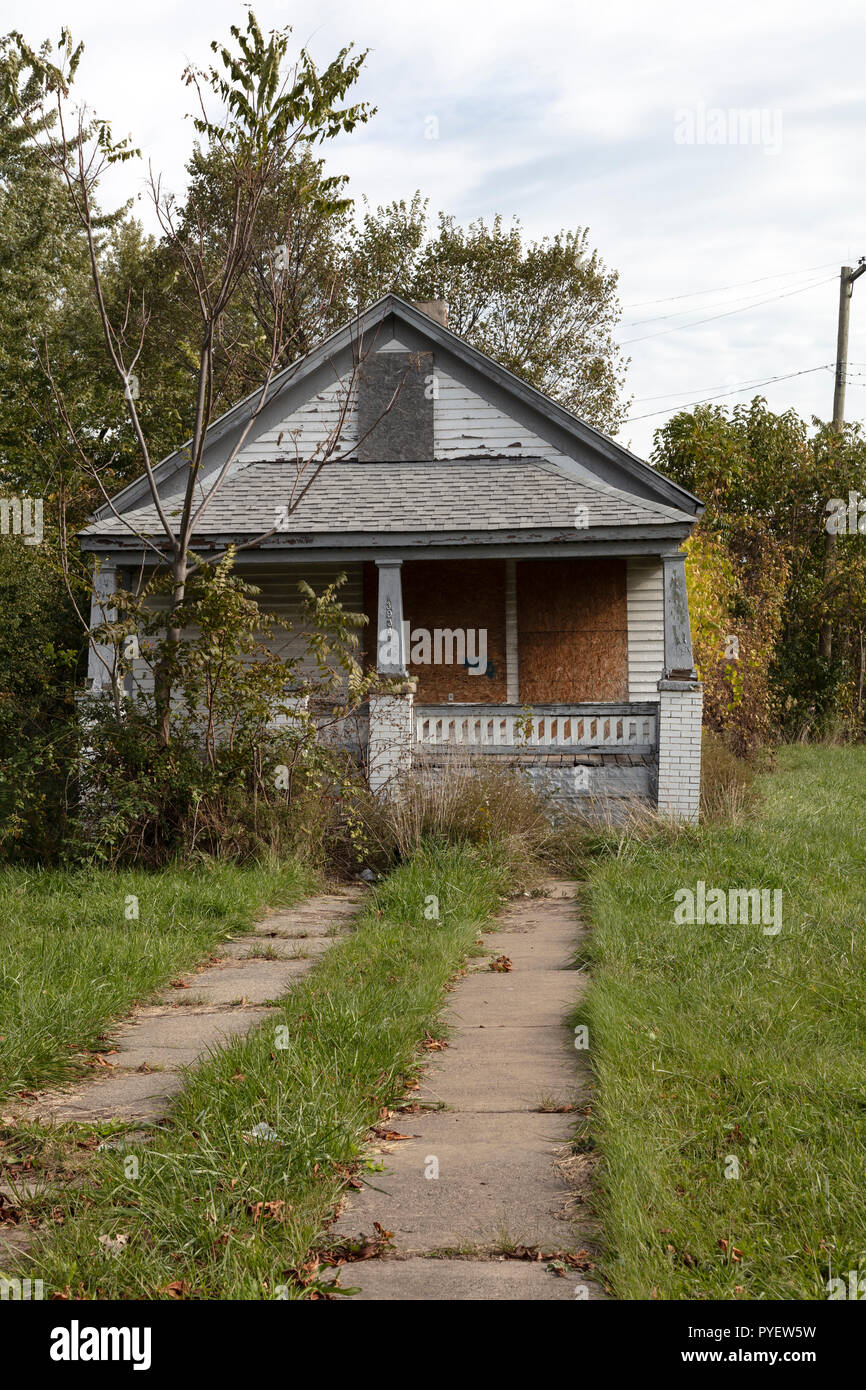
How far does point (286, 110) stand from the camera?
9.63 meters

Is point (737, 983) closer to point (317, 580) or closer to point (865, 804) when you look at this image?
point (865, 804)

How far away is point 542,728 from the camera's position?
11969mm

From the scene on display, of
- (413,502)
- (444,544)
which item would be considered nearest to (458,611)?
(413,502)

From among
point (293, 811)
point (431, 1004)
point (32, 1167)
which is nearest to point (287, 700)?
point (293, 811)

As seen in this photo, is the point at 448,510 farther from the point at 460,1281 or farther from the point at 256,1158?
the point at 460,1281

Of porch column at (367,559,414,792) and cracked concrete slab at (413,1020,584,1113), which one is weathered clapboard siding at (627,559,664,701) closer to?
porch column at (367,559,414,792)

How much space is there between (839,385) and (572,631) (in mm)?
12852

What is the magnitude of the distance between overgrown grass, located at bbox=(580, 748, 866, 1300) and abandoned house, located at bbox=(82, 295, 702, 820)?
5664 mm

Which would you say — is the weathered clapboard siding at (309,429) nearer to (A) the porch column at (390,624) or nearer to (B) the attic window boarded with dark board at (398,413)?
(B) the attic window boarded with dark board at (398,413)

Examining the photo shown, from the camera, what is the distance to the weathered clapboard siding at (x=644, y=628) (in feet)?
47.2

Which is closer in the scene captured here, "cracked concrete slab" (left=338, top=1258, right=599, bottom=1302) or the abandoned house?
"cracked concrete slab" (left=338, top=1258, right=599, bottom=1302)

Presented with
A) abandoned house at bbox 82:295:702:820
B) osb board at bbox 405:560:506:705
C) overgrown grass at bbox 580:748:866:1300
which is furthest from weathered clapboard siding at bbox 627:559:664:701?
overgrown grass at bbox 580:748:866:1300

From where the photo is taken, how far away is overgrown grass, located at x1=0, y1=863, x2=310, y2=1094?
5262 mm
